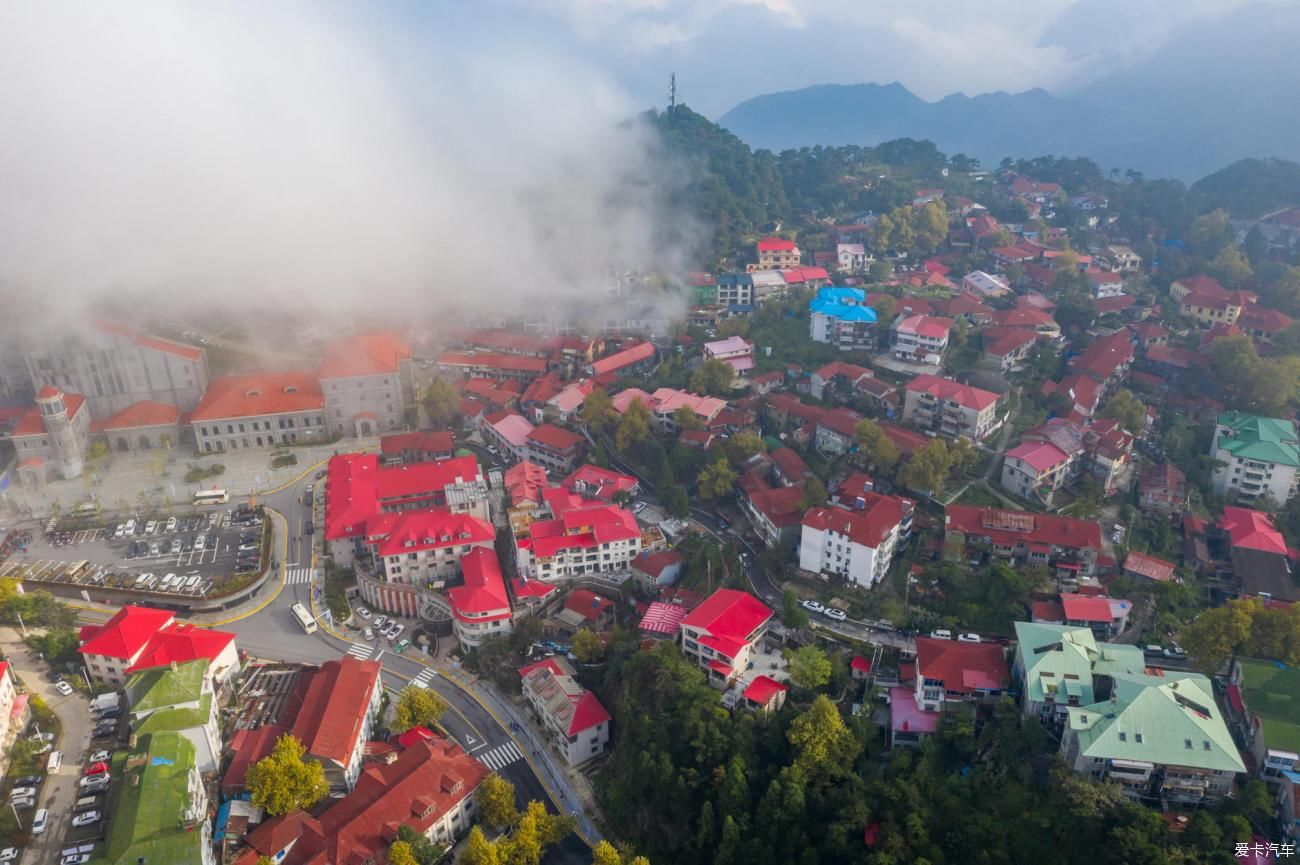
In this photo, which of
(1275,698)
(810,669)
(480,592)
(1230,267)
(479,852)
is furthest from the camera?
(1230,267)

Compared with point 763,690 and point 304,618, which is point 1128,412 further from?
point 304,618

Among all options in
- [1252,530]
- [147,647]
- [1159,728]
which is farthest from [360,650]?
[1252,530]

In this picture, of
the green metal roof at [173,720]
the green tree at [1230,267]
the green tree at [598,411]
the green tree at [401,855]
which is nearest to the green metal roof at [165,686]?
the green metal roof at [173,720]

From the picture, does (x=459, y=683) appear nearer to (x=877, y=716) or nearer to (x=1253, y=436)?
(x=877, y=716)

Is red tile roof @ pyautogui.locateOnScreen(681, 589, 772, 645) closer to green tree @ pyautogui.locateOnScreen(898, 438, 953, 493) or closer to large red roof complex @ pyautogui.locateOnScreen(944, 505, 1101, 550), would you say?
large red roof complex @ pyautogui.locateOnScreen(944, 505, 1101, 550)

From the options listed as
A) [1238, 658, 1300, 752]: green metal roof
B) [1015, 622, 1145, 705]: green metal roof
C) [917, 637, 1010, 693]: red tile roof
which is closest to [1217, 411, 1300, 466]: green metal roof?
[1238, 658, 1300, 752]: green metal roof

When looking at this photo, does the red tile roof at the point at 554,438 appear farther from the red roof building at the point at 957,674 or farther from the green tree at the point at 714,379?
the red roof building at the point at 957,674
